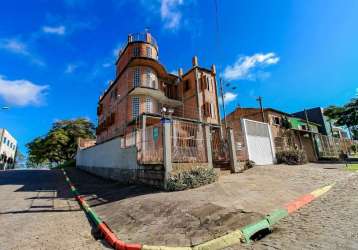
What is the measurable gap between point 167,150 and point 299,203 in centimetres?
502

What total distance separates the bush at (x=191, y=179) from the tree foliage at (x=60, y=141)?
3584 cm

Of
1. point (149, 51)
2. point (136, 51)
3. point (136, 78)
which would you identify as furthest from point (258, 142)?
point (136, 51)

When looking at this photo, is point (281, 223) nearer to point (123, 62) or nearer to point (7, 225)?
point (7, 225)

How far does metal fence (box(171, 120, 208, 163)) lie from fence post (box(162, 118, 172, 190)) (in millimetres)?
505

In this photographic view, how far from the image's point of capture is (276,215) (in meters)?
4.66

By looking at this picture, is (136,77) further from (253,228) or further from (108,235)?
(253,228)

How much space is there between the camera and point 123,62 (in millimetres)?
23438

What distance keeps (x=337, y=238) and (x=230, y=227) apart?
1868mm

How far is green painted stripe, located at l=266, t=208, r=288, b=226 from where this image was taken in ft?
14.5

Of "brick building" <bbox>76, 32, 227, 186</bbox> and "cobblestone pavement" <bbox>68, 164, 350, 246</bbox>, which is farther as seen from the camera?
"brick building" <bbox>76, 32, 227, 186</bbox>

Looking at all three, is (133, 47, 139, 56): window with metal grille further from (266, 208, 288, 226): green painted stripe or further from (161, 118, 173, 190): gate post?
(266, 208, 288, 226): green painted stripe

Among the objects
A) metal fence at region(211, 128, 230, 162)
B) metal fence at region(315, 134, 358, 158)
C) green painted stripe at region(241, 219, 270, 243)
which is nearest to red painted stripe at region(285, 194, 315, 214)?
green painted stripe at region(241, 219, 270, 243)

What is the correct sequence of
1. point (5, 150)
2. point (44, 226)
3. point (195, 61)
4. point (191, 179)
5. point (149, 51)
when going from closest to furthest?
1. point (44, 226)
2. point (191, 179)
3. point (149, 51)
4. point (195, 61)
5. point (5, 150)

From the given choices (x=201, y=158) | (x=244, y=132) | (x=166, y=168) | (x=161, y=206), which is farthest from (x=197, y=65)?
(x=161, y=206)
